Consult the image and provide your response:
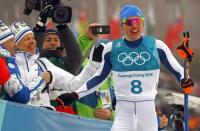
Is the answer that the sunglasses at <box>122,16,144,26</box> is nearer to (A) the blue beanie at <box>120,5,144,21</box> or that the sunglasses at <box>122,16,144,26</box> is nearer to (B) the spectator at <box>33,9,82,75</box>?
(A) the blue beanie at <box>120,5,144,21</box>

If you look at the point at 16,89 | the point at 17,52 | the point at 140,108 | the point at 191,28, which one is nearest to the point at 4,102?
the point at 16,89

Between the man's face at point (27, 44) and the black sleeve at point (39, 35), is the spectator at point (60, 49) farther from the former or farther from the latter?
the man's face at point (27, 44)

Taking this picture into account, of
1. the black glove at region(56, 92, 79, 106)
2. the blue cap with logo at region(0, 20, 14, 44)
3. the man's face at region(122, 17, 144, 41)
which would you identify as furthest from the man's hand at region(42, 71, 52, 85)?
the man's face at region(122, 17, 144, 41)

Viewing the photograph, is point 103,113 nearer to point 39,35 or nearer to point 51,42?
point 51,42

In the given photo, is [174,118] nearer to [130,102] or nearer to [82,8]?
[130,102]

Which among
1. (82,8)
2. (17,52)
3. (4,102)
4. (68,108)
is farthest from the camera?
(82,8)

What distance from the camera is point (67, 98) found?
29.3ft

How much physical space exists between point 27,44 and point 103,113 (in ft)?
5.16

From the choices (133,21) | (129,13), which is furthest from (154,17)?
(133,21)

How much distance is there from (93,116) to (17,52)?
5.50 ft

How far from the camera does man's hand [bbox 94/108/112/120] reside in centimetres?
1007

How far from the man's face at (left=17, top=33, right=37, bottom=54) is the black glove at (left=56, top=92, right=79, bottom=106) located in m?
0.53

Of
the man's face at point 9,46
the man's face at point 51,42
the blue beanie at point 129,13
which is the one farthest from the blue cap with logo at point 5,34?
the man's face at point 51,42

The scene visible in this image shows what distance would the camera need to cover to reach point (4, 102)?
8.27 m
